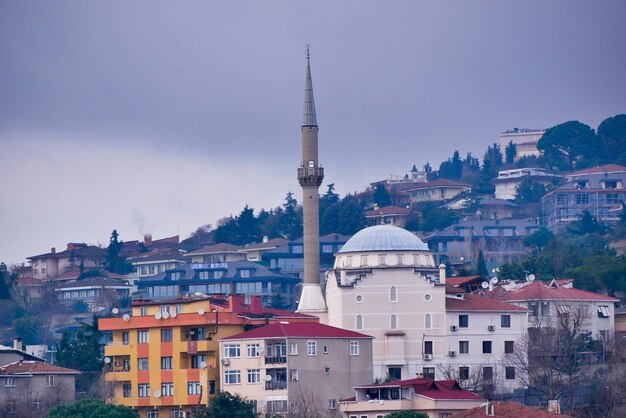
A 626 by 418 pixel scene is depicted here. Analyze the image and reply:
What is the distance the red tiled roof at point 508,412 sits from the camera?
60.8m

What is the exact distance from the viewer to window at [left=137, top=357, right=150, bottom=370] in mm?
74688

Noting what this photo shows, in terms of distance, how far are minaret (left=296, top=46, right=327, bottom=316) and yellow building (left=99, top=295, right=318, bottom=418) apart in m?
8.10

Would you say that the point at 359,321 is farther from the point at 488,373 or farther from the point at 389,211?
the point at 389,211

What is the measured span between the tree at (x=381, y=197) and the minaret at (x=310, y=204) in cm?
6086

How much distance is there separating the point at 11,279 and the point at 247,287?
81.9 feet

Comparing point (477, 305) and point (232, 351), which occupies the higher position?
point (477, 305)

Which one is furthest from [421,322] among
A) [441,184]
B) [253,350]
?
[441,184]

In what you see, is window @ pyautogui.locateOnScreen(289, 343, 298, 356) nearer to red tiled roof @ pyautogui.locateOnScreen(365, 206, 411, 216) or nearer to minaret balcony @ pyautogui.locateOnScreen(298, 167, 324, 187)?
minaret balcony @ pyautogui.locateOnScreen(298, 167, 324, 187)

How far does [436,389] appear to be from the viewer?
219 feet

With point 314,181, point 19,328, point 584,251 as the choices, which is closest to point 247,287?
point 19,328

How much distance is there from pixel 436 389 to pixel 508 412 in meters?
6.02

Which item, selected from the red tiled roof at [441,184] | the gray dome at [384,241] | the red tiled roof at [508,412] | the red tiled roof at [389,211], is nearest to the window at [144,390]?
the gray dome at [384,241]

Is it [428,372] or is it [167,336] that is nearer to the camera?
[167,336]

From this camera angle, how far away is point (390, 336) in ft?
257
